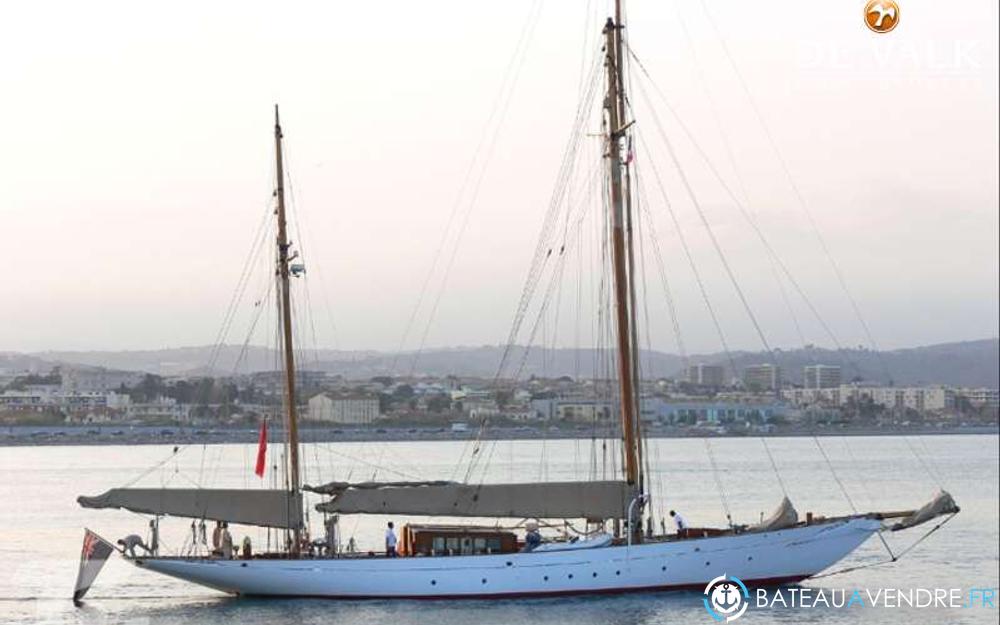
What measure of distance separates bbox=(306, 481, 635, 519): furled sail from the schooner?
0.02 metres

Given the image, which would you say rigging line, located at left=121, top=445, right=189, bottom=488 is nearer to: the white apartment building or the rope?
the rope

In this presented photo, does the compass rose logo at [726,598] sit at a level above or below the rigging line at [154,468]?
below

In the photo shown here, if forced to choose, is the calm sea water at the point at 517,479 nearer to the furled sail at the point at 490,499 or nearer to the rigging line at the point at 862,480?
the rigging line at the point at 862,480

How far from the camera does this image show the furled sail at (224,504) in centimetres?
4372

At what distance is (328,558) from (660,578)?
769 cm

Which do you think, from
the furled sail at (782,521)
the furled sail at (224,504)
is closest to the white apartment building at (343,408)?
the furled sail at (224,504)

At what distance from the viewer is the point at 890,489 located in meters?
101

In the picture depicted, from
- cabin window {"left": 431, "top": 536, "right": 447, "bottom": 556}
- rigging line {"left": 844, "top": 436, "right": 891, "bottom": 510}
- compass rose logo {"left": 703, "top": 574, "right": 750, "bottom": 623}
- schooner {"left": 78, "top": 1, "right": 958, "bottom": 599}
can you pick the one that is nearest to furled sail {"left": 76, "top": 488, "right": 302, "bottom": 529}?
schooner {"left": 78, "top": 1, "right": 958, "bottom": 599}

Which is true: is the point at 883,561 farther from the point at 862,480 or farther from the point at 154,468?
the point at 862,480

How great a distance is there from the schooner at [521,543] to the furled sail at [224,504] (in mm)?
24

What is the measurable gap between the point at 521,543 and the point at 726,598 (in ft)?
16.2

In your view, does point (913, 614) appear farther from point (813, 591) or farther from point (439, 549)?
point (439, 549)

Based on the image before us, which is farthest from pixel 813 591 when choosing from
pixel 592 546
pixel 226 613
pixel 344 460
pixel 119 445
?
pixel 119 445

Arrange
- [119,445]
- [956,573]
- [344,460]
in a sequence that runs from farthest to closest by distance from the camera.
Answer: [119,445], [344,460], [956,573]
